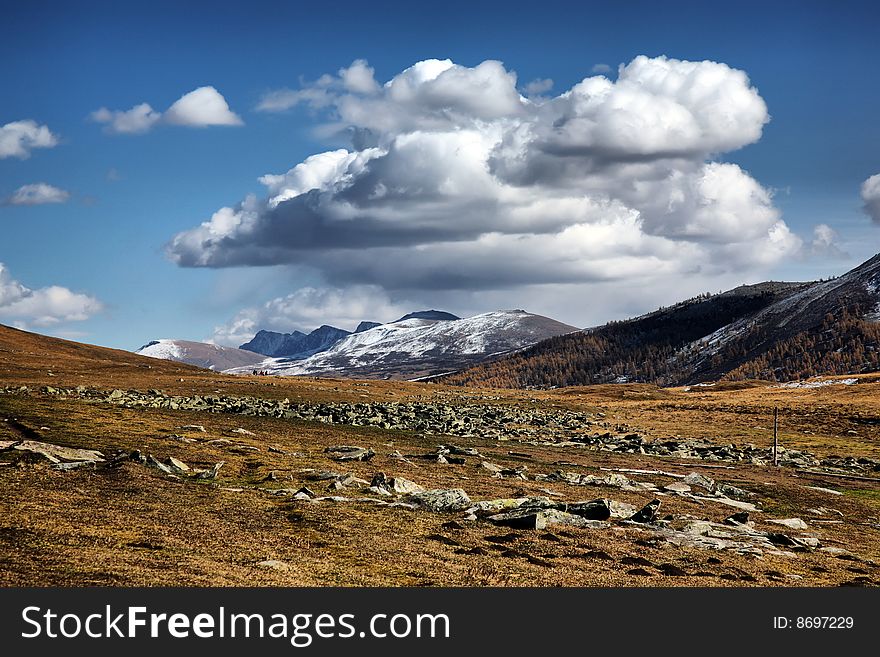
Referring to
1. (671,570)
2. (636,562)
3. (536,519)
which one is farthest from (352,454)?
(671,570)

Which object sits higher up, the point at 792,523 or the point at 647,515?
the point at 647,515

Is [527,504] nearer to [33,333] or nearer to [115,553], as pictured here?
[115,553]

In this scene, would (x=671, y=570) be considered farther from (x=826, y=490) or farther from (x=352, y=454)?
(x=826, y=490)

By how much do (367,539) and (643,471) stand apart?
3596 centimetres

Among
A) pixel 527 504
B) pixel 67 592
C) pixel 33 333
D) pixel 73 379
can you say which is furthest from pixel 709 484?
pixel 33 333

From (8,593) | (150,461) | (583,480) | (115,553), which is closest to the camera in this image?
(8,593)

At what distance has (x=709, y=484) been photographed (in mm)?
50312

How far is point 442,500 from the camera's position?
1361 inches

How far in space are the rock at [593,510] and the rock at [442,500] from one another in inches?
192

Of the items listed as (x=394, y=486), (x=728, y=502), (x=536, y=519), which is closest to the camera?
(x=536, y=519)

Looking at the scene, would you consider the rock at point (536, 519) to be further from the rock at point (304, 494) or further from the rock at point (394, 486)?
the rock at point (304, 494)

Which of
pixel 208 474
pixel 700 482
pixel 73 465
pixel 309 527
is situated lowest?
pixel 700 482

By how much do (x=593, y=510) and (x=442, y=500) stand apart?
699cm

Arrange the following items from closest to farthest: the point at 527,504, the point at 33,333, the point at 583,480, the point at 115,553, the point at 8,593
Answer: the point at 8,593, the point at 115,553, the point at 527,504, the point at 583,480, the point at 33,333
